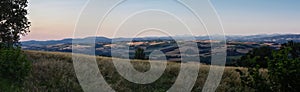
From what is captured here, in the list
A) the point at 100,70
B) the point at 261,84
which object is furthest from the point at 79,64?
the point at 261,84

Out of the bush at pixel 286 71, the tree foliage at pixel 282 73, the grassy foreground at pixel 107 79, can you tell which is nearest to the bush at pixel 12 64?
the grassy foreground at pixel 107 79

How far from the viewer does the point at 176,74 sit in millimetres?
21203

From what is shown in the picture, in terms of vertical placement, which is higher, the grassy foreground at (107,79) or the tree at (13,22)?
the tree at (13,22)

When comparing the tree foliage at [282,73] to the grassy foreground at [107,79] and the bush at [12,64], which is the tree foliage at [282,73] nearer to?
the grassy foreground at [107,79]

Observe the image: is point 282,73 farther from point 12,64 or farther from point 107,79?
point 107,79

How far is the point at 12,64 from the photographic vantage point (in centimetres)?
1538

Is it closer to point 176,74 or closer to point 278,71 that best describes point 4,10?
point 176,74

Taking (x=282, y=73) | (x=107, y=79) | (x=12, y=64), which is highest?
(x=282, y=73)

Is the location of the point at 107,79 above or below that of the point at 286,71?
below

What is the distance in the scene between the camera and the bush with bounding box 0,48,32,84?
15.4m

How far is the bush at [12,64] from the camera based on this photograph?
1536 cm

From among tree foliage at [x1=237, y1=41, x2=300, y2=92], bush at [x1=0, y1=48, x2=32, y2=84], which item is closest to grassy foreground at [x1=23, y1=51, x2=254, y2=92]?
bush at [x1=0, y1=48, x2=32, y2=84]

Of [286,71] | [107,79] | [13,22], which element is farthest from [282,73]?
[13,22]

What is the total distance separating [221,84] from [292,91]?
32.5ft
